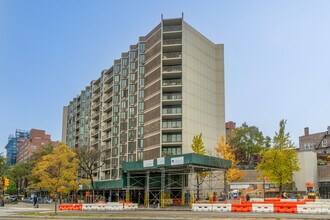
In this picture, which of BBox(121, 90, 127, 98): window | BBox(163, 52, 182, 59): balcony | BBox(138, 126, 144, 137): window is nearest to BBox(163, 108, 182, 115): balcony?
BBox(138, 126, 144, 137): window

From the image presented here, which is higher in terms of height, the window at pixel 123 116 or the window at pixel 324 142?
the window at pixel 123 116

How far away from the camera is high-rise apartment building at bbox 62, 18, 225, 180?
76.0 m

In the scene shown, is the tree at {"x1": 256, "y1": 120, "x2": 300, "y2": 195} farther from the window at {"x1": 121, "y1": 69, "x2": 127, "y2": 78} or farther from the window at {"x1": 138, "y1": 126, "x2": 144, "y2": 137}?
the window at {"x1": 121, "y1": 69, "x2": 127, "y2": 78}

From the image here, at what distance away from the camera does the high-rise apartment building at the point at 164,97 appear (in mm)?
76000

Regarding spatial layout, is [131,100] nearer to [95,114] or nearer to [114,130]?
[114,130]

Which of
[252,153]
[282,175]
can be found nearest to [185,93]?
[282,175]

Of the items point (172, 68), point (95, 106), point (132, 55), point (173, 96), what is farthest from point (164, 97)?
point (95, 106)

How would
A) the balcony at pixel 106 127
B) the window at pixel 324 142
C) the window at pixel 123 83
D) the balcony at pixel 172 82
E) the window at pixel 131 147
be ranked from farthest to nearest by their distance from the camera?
1. the balcony at pixel 106 127
2. the window at pixel 324 142
3. the window at pixel 123 83
4. the window at pixel 131 147
5. the balcony at pixel 172 82

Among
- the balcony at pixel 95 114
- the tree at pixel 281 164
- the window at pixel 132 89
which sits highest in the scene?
the window at pixel 132 89

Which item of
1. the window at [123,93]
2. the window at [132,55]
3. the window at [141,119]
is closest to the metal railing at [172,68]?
the window at [141,119]

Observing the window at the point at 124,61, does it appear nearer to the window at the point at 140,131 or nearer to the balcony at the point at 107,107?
the balcony at the point at 107,107

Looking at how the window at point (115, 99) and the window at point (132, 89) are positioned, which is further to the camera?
the window at point (115, 99)

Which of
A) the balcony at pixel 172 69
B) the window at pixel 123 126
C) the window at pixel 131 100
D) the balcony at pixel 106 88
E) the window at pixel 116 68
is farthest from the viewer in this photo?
the balcony at pixel 106 88

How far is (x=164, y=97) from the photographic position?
77750mm
